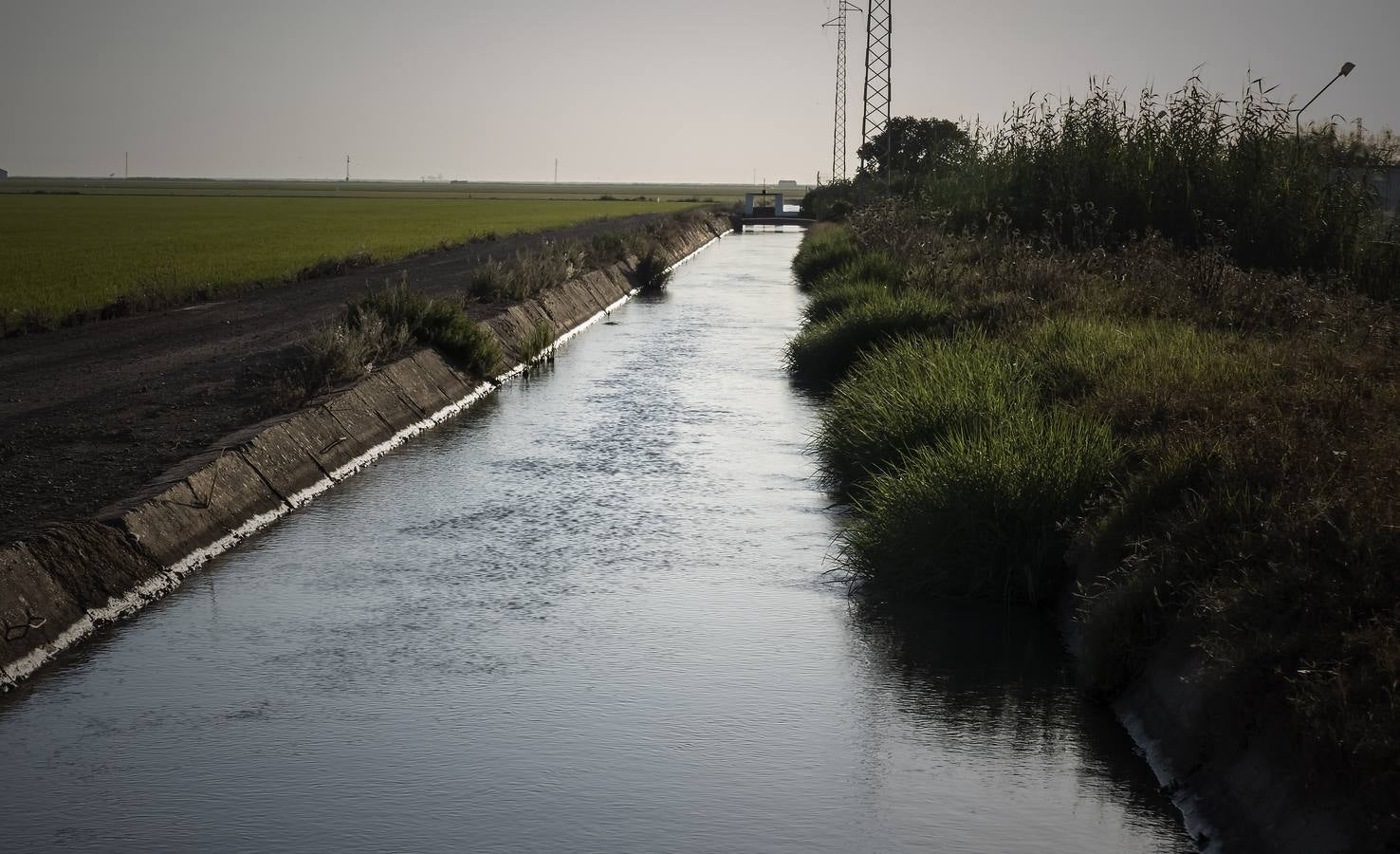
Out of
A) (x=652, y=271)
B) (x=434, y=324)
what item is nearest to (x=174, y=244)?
(x=652, y=271)

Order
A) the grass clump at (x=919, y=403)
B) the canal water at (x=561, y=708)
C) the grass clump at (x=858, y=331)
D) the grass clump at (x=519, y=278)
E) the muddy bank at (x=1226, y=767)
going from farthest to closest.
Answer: the grass clump at (x=519, y=278), the grass clump at (x=858, y=331), the grass clump at (x=919, y=403), the canal water at (x=561, y=708), the muddy bank at (x=1226, y=767)

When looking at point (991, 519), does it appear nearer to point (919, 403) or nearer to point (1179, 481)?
point (1179, 481)

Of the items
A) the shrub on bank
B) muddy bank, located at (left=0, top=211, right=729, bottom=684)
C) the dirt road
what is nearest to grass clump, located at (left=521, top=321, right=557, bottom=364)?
the dirt road

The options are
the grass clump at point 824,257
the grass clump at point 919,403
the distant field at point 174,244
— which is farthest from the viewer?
the grass clump at point 824,257

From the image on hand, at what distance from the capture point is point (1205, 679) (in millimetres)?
6039

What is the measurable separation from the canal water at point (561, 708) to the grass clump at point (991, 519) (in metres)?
0.31

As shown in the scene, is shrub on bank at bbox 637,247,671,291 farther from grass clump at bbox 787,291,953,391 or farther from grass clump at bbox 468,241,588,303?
grass clump at bbox 787,291,953,391

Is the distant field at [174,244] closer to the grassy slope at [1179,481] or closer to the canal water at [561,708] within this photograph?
the canal water at [561,708]

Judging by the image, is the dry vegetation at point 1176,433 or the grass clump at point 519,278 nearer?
the dry vegetation at point 1176,433

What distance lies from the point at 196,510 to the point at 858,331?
10.2 meters

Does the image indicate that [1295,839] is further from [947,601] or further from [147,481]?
[147,481]

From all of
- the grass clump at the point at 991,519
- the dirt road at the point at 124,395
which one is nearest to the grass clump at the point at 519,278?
the dirt road at the point at 124,395

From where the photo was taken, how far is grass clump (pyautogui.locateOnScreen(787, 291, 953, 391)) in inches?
672

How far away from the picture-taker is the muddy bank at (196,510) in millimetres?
7910
